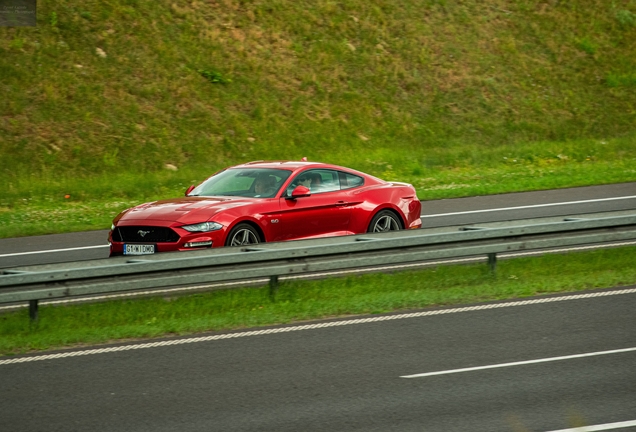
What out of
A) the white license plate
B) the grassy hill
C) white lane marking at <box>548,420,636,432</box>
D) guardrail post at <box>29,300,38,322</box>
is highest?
the grassy hill

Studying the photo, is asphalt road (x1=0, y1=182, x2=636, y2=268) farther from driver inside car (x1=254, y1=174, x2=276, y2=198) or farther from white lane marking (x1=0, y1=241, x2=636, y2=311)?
driver inside car (x1=254, y1=174, x2=276, y2=198)

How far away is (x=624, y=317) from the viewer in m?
10.0

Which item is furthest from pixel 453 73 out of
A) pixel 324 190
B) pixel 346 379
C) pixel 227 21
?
pixel 346 379

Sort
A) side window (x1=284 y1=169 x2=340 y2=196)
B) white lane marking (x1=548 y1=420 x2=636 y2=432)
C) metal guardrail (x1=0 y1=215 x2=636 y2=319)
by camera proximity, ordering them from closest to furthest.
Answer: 1. white lane marking (x1=548 y1=420 x2=636 y2=432)
2. metal guardrail (x1=0 y1=215 x2=636 y2=319)
3. side window (x1=284 y1=169 x2=340 y2=196)

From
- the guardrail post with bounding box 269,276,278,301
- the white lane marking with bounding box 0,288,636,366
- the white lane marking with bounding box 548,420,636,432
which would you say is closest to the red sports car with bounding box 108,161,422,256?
the guardrail post with bounding box 269,276,278,301

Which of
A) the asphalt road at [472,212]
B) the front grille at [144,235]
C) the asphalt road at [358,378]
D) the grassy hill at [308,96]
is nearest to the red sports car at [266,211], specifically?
the front grille at [144,235]

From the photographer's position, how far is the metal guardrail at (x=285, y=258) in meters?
10.1

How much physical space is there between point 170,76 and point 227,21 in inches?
147

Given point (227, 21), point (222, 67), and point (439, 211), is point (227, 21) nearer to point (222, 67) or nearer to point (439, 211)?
point (222, 67)

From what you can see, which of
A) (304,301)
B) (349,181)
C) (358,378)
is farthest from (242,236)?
(358,378)

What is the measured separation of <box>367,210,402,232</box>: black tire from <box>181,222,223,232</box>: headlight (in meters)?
2.79

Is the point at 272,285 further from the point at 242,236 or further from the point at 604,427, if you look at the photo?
the point at 604,427

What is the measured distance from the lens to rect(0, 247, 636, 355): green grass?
32.8 feet

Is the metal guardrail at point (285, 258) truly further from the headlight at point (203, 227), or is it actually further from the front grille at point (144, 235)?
the front grille at point (144, 235)
